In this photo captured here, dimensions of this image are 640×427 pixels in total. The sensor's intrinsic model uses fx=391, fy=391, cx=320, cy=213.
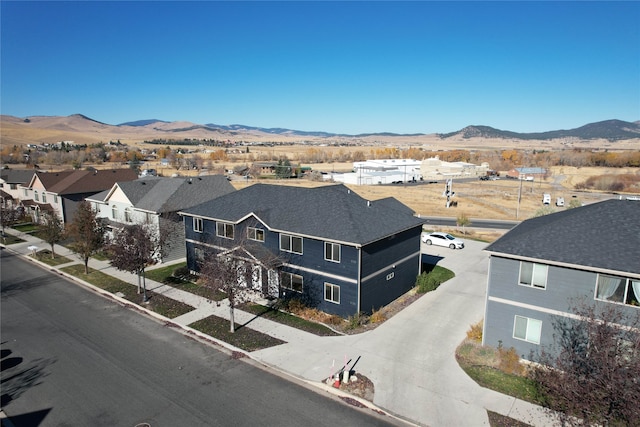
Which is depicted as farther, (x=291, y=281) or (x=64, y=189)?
(x=64, y=189)

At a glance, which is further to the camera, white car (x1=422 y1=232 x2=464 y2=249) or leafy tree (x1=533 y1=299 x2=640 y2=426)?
white car (x1=422 y1=232 x2=464 y2=249)

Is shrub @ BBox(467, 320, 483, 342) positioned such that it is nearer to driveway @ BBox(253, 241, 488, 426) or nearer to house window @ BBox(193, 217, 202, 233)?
driveway @ BBox(253, 241, 488, 426)

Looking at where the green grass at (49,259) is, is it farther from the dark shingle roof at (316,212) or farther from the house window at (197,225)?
the dark shingle roof at (316,212)

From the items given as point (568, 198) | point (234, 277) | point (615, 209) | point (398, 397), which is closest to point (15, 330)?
point (234, 277)

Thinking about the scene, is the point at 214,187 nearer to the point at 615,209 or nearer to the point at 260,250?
the point at 260,250

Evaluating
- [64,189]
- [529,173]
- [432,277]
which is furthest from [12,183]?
[529,173]

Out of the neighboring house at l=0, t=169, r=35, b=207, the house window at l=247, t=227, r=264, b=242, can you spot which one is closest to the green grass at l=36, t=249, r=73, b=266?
the house window at l=247, t=227, r=264, b=242

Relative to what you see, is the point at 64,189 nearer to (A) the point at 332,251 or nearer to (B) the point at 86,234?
(B) the point at 86,234
